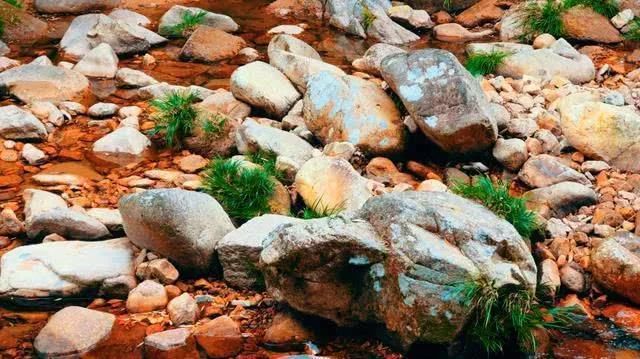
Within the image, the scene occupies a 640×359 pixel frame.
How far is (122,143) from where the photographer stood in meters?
6.69

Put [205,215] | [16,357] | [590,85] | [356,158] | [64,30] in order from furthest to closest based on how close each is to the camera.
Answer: [64,30]
[590,85]
[356,158]
[205,215]
[16,357]

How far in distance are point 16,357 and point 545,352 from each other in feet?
9.84

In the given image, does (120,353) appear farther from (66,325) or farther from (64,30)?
(64,30)

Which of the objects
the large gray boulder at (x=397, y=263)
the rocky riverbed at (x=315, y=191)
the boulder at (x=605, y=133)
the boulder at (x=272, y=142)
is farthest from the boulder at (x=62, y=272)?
the boulder at (x=605, y=133)

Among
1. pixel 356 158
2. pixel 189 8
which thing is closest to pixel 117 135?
pixel 356 158

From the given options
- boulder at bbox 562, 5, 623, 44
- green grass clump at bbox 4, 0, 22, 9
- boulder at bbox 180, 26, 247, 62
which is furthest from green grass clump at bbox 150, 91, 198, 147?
boulder at bbox 562, 5, 623, 44

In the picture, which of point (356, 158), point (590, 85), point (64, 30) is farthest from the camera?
point (64, 30)

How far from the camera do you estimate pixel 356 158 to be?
6387 millimetres

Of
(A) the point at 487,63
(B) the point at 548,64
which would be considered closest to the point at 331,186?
(A) the point at 487,63

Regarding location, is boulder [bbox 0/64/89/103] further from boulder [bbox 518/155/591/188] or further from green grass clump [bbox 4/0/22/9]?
boulder [bbox 518/155/591/188]

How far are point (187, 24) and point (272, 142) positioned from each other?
408 centimetres

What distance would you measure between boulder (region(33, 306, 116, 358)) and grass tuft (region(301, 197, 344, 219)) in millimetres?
1627

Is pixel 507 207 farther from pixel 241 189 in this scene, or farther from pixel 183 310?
pixel 183 310

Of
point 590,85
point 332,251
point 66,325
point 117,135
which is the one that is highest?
point 332,251
